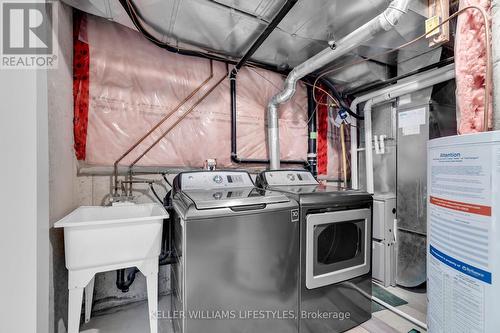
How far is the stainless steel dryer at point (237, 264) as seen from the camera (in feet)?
4.09

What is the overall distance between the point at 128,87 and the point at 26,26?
2.82ft

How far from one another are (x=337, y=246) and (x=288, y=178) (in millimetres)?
757

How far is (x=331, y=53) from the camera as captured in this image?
193cm

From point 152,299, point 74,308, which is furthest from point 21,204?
point 152,299

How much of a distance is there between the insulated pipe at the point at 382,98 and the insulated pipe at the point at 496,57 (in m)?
1.03

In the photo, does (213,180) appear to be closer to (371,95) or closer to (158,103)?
(158,103)

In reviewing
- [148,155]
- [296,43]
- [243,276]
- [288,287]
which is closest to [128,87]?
[148,155]

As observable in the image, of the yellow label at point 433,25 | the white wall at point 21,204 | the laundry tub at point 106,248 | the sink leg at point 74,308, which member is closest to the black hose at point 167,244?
the laundry tub at point 106,248

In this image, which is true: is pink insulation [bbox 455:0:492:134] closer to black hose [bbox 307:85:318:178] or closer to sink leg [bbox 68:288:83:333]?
black hose [bbox 307:85:318:178]

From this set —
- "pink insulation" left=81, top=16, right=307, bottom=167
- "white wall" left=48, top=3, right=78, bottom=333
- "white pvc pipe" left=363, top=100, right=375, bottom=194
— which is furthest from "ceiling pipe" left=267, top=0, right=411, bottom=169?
"white wall" left=48, top=3, right=78, bottom=333

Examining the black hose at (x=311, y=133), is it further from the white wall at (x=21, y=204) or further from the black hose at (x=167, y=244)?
the white wall at (x=21, y=204)

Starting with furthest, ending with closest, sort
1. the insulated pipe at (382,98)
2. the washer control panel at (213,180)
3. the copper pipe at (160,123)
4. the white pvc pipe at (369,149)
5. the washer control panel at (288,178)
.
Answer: the white pvc pipe at (369,149) → the washer control panel at (288,178) → the insulated pipe at (382,98) → the copper pipe at (160,123) → the washer control panel at (213,180)

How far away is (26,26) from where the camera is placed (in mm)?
1127

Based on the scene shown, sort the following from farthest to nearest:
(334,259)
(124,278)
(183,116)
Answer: (183,116) < (124,278) < (334,259)
